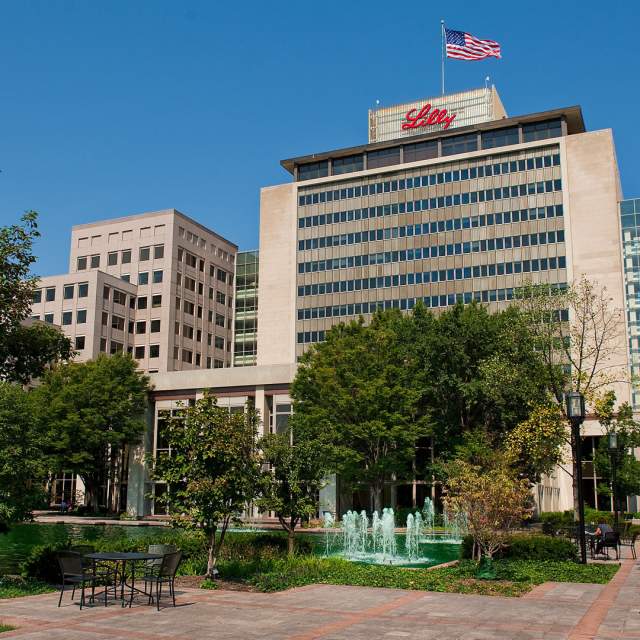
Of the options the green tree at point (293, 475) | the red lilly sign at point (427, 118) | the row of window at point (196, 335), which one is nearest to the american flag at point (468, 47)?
the red lilly sign at point (427, 118)

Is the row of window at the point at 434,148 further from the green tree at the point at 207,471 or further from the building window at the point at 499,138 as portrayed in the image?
the green tree at the point at 207,471

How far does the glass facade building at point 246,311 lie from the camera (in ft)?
367

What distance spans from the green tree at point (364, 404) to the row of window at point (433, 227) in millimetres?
36358

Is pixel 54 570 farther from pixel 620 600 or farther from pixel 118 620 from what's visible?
pixel 620 600

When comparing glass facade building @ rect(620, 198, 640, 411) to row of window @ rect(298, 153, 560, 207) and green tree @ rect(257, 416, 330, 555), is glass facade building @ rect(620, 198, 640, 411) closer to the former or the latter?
row of window @ rect(298, 153, 560, 207)

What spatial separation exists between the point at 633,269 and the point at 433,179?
91.7 feet

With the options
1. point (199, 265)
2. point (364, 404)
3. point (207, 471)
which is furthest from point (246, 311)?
point (207, 471)

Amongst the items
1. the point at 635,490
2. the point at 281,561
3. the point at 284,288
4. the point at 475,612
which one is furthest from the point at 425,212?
the point at 475,612

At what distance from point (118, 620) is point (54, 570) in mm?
5702

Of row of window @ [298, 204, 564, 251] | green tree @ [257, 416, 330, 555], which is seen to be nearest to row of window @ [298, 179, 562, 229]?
row of window @ [298, 204, 564, 251]

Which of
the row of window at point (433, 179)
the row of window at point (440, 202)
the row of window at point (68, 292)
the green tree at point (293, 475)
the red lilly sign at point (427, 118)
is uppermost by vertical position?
the red lilly sign at point (427, 118)

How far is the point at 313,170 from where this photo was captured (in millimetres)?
97625

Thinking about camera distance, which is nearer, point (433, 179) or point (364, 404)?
point (364, 404)

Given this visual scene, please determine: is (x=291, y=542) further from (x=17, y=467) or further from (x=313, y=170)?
(x=313, y=170)
